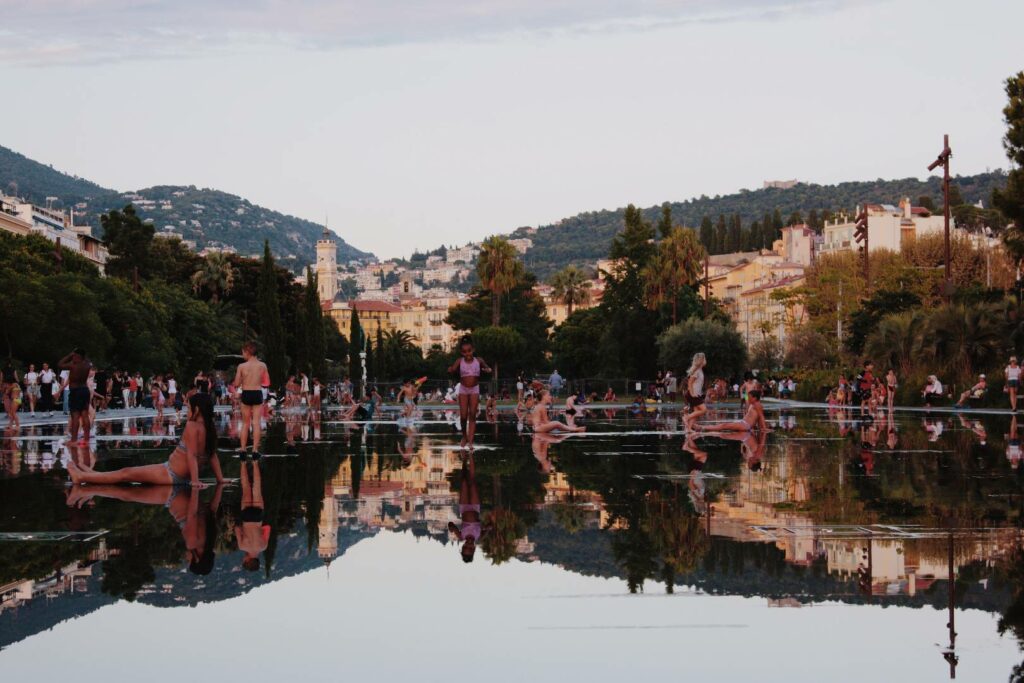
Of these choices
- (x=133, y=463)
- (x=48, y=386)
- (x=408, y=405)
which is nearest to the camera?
(x=133, y=463)

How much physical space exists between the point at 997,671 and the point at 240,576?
4.33m

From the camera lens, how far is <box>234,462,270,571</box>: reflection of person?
29.5ft

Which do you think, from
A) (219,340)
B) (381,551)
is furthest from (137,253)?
(381,551)

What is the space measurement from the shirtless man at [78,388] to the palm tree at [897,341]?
32.7 m

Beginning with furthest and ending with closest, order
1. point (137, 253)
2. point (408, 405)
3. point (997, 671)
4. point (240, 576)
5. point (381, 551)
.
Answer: point (137, 253) → point (408, 405) → point (381, 551) → point (240, 576) → point (997, 671)

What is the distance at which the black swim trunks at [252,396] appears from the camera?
722 inches

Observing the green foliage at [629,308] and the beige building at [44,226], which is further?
the beige building at [44,226]

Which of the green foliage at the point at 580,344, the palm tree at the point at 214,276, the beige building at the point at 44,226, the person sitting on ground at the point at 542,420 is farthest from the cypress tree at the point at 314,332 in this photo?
the person sitting on ground at the point at 542,420

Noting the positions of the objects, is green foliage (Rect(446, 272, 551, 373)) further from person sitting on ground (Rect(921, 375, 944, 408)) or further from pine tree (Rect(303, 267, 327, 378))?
person sitting on ground (Rect(921, 375, 944, 408))

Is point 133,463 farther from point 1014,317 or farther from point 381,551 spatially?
point 1014,317

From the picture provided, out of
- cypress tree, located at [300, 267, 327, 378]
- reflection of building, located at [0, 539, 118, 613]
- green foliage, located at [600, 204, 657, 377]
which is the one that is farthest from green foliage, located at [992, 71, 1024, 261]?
cypress tree, located at [300, 267, 327, 378]

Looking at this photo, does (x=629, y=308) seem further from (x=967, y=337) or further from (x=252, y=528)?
(x=252, y=528)

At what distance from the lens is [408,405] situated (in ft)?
115

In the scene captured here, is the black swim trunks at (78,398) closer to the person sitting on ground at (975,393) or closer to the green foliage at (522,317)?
the person sitting on ground at (975,393)
